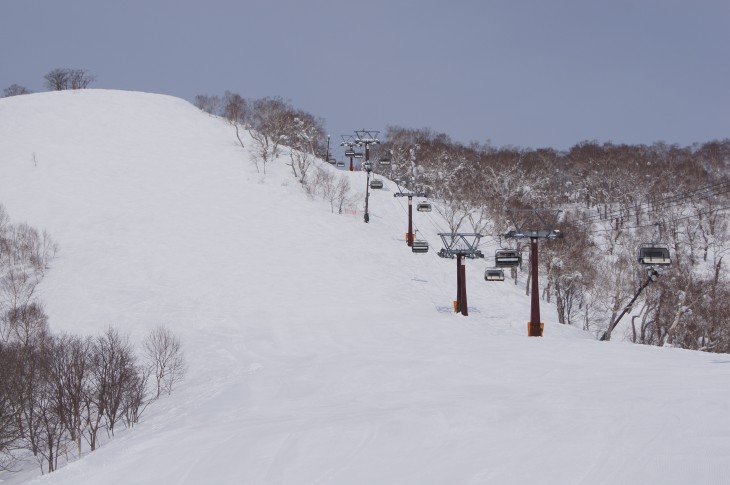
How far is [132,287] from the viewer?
4094cm

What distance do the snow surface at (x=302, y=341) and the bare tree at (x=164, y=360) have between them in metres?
0.88

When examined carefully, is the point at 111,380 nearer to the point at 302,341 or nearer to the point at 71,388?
the point at 71,388

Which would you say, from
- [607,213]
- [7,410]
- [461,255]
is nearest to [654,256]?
[461,255]

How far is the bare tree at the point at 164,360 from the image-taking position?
1112 inches

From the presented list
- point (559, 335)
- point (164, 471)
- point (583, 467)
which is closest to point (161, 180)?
point (559, 335)

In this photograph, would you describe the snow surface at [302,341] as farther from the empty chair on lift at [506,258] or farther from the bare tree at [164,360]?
the empty chair on lift at [506,258]

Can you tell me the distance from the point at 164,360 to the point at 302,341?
23.7 feet

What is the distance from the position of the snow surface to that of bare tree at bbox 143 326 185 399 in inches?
34.6

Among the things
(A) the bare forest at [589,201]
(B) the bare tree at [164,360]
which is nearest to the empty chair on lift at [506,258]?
(A) the bare forest at [589,201]

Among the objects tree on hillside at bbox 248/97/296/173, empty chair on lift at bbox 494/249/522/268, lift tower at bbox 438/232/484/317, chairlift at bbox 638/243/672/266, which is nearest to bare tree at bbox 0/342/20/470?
lift tower at bbox 438/232/484/317

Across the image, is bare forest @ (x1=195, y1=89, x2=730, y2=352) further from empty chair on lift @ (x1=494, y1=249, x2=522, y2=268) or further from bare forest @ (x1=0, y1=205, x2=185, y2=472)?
bare forest @ (x1=0, y1=205, x2=185, y2=472)

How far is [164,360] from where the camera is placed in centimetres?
2936

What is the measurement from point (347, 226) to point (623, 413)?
4579 cm

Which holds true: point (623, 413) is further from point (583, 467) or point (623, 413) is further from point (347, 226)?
point (347, 226)
